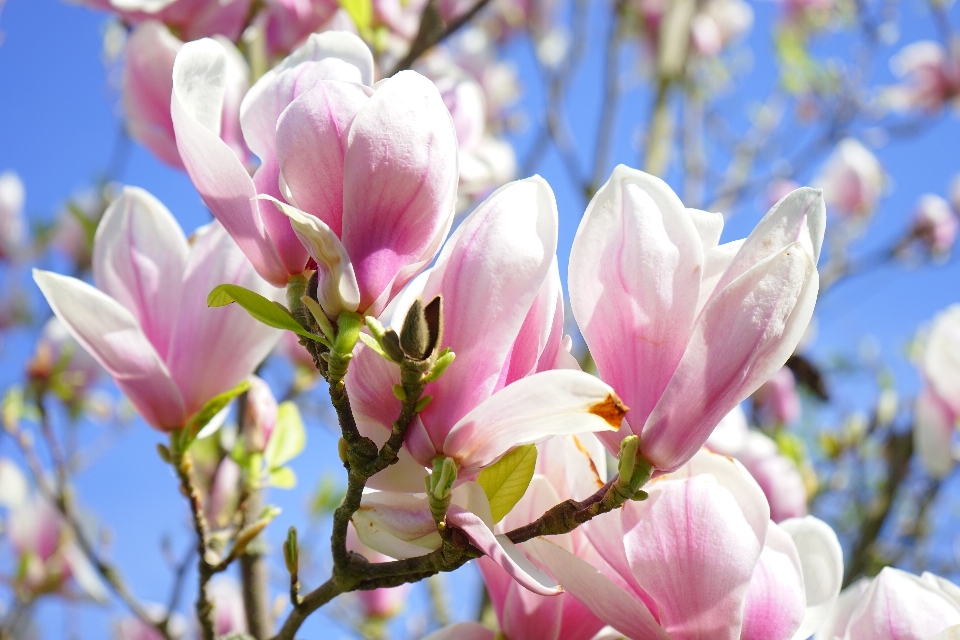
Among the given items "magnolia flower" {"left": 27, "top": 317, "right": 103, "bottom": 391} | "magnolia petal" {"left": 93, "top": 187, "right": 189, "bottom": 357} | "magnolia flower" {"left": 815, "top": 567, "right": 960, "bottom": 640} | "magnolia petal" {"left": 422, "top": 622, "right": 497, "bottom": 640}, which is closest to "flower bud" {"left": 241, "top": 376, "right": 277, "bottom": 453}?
"magnolia petal" {"left": 93, "top": 187, "right": 189, "bottom": 357}

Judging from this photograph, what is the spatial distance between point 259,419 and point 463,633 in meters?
0.27

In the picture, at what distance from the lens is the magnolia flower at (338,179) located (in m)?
0.40

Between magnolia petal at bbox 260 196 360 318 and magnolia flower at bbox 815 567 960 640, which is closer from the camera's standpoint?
magnolia petal at bbox 260 196 360 318

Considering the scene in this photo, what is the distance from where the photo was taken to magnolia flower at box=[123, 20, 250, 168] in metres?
0.86

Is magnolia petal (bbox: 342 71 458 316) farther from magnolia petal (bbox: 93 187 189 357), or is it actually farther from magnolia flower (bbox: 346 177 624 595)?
magnolia petal (bbox: 93 187 189 357)

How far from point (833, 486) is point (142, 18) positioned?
69.9 inches

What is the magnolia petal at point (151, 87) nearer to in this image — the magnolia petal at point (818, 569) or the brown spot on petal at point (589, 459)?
the brown spot on petal at point (589, 459)

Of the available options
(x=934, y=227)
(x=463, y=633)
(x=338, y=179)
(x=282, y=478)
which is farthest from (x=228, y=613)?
(x=934, y=227)

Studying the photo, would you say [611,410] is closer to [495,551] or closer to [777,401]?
[495,551]

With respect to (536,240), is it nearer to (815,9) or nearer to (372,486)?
(372,486)

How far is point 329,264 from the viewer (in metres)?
0.40

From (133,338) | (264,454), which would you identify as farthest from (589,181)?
(133,338)

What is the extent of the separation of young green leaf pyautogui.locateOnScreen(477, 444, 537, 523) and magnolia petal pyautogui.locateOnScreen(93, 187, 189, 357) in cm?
27

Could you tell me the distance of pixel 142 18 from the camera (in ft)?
3.04
